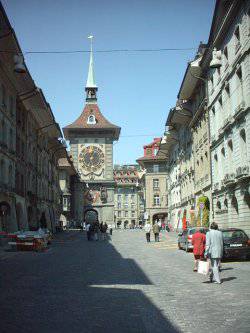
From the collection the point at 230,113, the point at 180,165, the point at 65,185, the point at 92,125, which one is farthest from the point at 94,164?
the point at 230,113

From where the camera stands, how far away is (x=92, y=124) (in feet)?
312

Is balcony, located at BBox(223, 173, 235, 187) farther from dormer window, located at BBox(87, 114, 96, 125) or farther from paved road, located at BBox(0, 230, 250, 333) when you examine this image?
dormer window, located at BBox(87, 114, 96, 125)

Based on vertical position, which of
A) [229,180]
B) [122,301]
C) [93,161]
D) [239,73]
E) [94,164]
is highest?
[93,161]

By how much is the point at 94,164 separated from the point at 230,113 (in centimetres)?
6533

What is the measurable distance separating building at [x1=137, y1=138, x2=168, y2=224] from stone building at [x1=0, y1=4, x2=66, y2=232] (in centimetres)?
3363

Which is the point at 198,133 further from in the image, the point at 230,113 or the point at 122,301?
the point at 122,301

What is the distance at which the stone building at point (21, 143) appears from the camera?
3266 centimetres

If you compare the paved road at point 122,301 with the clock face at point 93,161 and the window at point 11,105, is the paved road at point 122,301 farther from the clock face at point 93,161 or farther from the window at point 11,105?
the clock face at point 93,161

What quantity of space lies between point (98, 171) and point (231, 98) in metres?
65.7

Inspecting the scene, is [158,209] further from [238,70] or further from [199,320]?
[199,320]

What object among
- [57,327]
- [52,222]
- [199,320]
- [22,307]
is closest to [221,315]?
[199,320]

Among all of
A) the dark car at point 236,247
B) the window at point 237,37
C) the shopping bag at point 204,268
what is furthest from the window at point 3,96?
the shopping bag at point 204,268

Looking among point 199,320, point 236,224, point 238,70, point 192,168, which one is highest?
point 238,70

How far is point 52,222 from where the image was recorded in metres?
57.0
